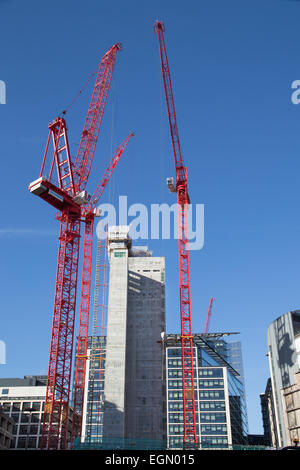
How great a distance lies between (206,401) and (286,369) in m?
58.6

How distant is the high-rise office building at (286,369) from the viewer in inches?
3748

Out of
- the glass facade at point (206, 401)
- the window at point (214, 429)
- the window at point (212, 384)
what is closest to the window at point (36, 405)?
the glass facade at point (206, 401)

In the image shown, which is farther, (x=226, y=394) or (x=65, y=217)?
(x=226, y=394)

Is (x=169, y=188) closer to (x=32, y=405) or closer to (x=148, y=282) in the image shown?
(x=148, y=282)

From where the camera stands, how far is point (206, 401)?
507 feet

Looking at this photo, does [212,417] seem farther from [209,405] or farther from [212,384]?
[212,384]

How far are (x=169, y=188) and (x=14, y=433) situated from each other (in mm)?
92526

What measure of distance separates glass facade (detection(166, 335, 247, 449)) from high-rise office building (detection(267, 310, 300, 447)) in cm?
4351

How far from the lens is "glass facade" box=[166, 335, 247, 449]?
5846 inches

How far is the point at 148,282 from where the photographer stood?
153500mm

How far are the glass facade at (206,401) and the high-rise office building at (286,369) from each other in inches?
1713

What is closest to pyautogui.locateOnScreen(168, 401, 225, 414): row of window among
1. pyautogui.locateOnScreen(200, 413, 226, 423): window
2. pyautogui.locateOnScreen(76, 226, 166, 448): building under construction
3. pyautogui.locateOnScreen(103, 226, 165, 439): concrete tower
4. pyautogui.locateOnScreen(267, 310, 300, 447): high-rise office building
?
pyautogui.locateOnScreen(200, 413, 226, 423): window
